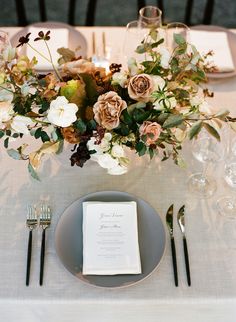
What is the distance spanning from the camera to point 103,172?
1.31 m

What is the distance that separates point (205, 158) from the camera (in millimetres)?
1274

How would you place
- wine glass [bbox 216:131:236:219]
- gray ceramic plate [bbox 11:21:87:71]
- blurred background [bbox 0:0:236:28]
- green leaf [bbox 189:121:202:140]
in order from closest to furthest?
green leaf [bbox 189:121:202:140] → wine glass [bbox 216:131:236:219] → gray ceramic plate [bbox 11:21:87:71] → blurred background [bbox 0:0:236:28]

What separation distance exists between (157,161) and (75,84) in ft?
1.44

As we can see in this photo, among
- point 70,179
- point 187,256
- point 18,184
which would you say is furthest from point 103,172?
point 187,256

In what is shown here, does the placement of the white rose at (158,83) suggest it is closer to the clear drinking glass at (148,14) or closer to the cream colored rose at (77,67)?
the cream colored rose at (77,67)

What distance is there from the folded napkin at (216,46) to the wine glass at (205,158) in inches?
17.3

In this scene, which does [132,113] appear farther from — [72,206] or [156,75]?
[72,206]

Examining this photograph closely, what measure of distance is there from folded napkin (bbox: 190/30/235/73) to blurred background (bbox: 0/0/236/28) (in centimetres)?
119

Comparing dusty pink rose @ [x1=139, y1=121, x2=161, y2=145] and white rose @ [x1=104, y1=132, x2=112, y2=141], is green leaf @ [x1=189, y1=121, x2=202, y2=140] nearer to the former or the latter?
dusty pink rose @ [x1=139, y1=121, x2=161, y2=145]

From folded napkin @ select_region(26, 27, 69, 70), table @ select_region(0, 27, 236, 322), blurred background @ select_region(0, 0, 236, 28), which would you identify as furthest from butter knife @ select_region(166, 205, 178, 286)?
blurred background @ select_region(0, 0, 236, 28)

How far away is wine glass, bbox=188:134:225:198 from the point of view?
4.16ft

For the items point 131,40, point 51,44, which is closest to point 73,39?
point 51,44

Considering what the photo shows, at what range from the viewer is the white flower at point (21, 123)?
996mm

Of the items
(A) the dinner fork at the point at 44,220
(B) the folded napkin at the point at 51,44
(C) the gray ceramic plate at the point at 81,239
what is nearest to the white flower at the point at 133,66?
(C) the gray ceramic plate at the point at 81,239
